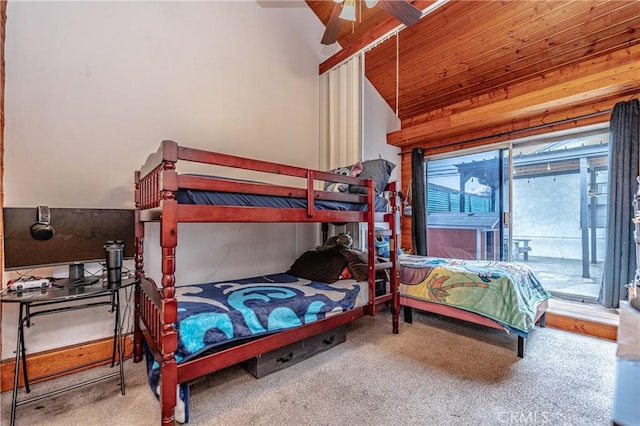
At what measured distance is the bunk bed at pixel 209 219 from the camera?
4.61ft

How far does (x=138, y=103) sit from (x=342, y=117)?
2187 millimetres

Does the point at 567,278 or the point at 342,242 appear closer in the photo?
the point at 342,242

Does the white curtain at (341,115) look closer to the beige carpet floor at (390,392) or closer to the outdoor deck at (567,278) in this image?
the beige carpet floor at (390,392)

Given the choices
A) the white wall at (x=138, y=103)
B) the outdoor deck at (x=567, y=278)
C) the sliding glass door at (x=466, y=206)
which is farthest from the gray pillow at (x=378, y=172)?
the outdoor deck at (x=567, y=278)

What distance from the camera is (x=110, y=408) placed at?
1.63m

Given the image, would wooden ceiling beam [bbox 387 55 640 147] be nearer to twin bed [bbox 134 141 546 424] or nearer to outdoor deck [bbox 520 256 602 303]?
twin bed [bbox 134 141 546 424]

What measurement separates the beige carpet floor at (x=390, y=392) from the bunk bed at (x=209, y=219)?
0.27 m

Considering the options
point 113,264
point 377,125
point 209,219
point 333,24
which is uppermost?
point 333,24

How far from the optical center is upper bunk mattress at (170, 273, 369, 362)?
1.56 m

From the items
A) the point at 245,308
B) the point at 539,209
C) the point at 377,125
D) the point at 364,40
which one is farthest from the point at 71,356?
the point at 539,209

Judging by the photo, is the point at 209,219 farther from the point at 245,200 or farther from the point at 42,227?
the point at 42,227

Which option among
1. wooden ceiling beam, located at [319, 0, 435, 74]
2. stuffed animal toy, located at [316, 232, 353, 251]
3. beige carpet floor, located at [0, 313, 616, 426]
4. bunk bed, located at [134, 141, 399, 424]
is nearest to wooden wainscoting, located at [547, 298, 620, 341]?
beige carpet floor, located at [0, 313, 616, 426]

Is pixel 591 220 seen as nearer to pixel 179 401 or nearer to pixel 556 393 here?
pixel 556 393

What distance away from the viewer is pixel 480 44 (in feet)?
10.3
